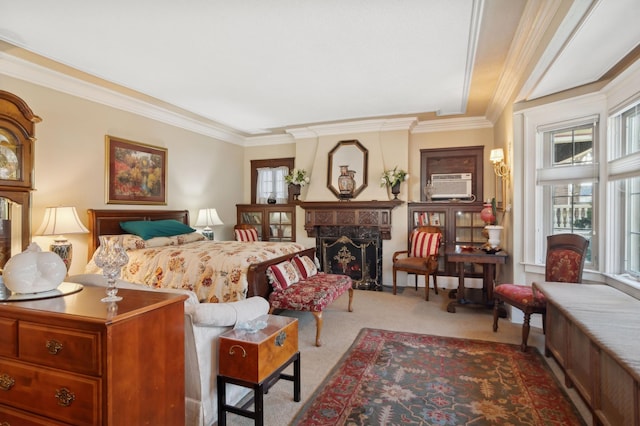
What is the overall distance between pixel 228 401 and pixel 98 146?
3717mm

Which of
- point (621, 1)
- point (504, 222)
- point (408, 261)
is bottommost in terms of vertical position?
point (408, 261)

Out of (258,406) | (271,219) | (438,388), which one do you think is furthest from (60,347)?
(271,219)

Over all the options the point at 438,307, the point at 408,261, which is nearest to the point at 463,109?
the point at 408,261

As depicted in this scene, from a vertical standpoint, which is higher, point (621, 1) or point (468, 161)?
point (621, 1)

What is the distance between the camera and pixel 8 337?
154 centimetres

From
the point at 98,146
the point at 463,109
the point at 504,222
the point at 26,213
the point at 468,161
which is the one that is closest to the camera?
the point at 26,213

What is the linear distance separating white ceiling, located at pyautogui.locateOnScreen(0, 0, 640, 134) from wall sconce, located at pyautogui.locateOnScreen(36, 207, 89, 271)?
1.56 meters

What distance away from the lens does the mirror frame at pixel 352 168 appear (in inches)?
237

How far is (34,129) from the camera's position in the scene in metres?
3.62

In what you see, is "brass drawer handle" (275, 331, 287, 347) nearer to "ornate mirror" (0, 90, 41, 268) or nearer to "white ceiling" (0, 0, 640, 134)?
"white ceiling" (0, 0, 640, 134)

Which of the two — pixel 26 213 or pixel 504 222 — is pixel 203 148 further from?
pixel 504 222

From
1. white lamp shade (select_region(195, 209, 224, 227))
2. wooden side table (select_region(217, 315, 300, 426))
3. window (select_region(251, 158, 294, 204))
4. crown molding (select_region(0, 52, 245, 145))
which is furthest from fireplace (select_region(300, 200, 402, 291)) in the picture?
wooden side table (select_region(217, 315, 300, 426))

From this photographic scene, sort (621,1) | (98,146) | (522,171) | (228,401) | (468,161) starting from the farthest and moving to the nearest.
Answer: (468,161) → (98,146) → (522,171) → (228,401) → (621,1)

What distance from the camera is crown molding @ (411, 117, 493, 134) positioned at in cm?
573
